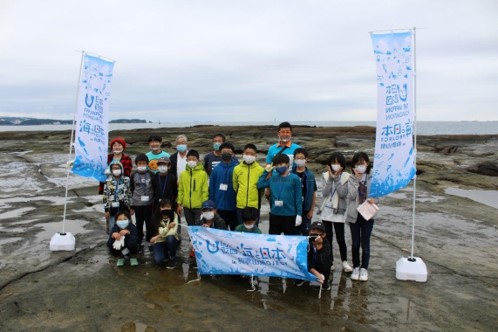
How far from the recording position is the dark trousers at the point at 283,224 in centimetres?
612

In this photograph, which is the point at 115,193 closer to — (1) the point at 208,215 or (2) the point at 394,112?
(1) the point at 208,215

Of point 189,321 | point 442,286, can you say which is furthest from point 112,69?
point 442,286

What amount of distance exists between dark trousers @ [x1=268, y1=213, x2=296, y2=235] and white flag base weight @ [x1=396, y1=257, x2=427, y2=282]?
171 centimetres

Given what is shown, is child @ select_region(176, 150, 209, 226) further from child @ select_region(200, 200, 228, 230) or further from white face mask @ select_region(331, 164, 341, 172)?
white face mask @ select_region(331, 164, 341, 172)

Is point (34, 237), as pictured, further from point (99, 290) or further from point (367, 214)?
point (367, 214)

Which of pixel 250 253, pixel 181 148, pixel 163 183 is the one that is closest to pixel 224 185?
pixel 163 183

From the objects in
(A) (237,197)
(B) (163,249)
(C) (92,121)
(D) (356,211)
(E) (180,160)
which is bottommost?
(B) (163,249)

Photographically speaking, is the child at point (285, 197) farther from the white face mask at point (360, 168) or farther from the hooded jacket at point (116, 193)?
the hooded jacket at point (116, 193)

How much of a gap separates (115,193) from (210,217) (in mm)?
1869

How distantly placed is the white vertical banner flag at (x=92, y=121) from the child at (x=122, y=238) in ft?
3.57

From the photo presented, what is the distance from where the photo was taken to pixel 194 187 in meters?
6.75

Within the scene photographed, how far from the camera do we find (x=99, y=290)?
5.51m

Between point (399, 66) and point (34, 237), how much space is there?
7.62 m

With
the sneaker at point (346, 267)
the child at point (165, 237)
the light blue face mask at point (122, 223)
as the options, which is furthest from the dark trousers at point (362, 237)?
the light blue face mask at point (122, 223)
